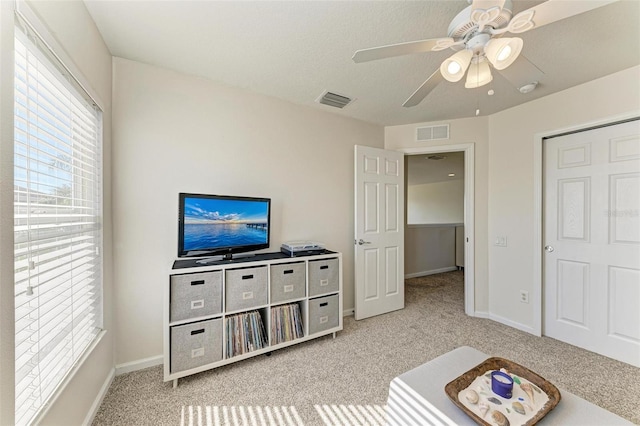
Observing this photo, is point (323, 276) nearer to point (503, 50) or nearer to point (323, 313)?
point (323, 313)

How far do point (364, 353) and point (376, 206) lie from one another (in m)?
1.65

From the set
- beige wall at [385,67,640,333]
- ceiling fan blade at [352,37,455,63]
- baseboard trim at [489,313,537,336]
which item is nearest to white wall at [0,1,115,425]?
ceiling fan blade at [352,37,455,63]

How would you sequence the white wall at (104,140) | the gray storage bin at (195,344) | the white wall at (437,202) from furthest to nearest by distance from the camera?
the white wall at (437,202) → the gray storage bin at (195,344) → the white wall at (104,140)

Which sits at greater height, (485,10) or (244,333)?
(485,10)

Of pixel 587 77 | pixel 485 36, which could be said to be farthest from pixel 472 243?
pixel 485 36

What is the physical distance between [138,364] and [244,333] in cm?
86

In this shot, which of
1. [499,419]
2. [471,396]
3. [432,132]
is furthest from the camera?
[432,132]

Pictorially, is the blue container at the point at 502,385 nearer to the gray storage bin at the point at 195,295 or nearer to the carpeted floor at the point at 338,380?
the carpeted floor at the point at 338,380

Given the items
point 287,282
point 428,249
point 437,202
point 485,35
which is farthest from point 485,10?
point 437,202

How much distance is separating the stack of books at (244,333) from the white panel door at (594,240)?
9.57 ft

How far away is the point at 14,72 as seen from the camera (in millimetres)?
920

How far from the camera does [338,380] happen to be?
75.3 inches

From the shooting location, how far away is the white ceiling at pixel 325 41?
1.47 metres

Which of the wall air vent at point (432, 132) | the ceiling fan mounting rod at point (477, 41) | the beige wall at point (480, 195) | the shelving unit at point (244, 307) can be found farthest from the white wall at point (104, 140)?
the beige wall at point (480, 195)
